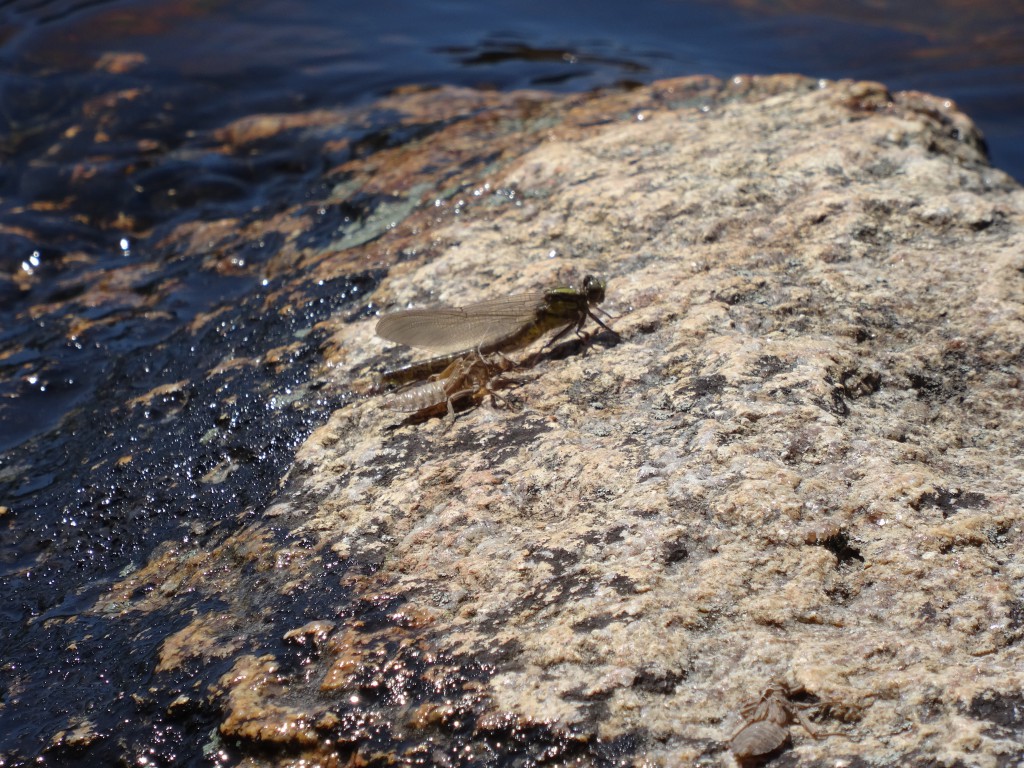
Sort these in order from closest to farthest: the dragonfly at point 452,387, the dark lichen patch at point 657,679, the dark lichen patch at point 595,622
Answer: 1. the dark lichen patch at point 657,679
2. the dark lichen patch at point 595,622
3. the dragonfly at point 452,387

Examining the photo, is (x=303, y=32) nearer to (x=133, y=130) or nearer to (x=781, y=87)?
(x=133, y=130)

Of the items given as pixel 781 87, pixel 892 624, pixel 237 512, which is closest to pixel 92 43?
pixel 781 87

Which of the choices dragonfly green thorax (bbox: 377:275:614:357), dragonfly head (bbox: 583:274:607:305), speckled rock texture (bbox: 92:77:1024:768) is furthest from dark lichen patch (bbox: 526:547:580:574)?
dragonfly head (bbox: 583:274:607:305)

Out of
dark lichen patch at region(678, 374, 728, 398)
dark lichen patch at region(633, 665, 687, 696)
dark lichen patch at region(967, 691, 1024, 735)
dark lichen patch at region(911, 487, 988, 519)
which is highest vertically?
dark lichen patch at region(678, 374, 728, 398)

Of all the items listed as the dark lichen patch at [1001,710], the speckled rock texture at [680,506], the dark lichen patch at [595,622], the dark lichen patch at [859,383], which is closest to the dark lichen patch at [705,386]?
the speckled rock texture at [680,506]

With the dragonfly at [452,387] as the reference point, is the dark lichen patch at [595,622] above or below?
below

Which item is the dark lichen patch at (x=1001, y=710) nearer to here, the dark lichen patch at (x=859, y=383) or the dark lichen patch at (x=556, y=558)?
the dark lichen patch at (x=556, y=558)

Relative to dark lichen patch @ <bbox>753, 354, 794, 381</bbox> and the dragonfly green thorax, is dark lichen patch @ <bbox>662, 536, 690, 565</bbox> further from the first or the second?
the dragonfly green thorax
